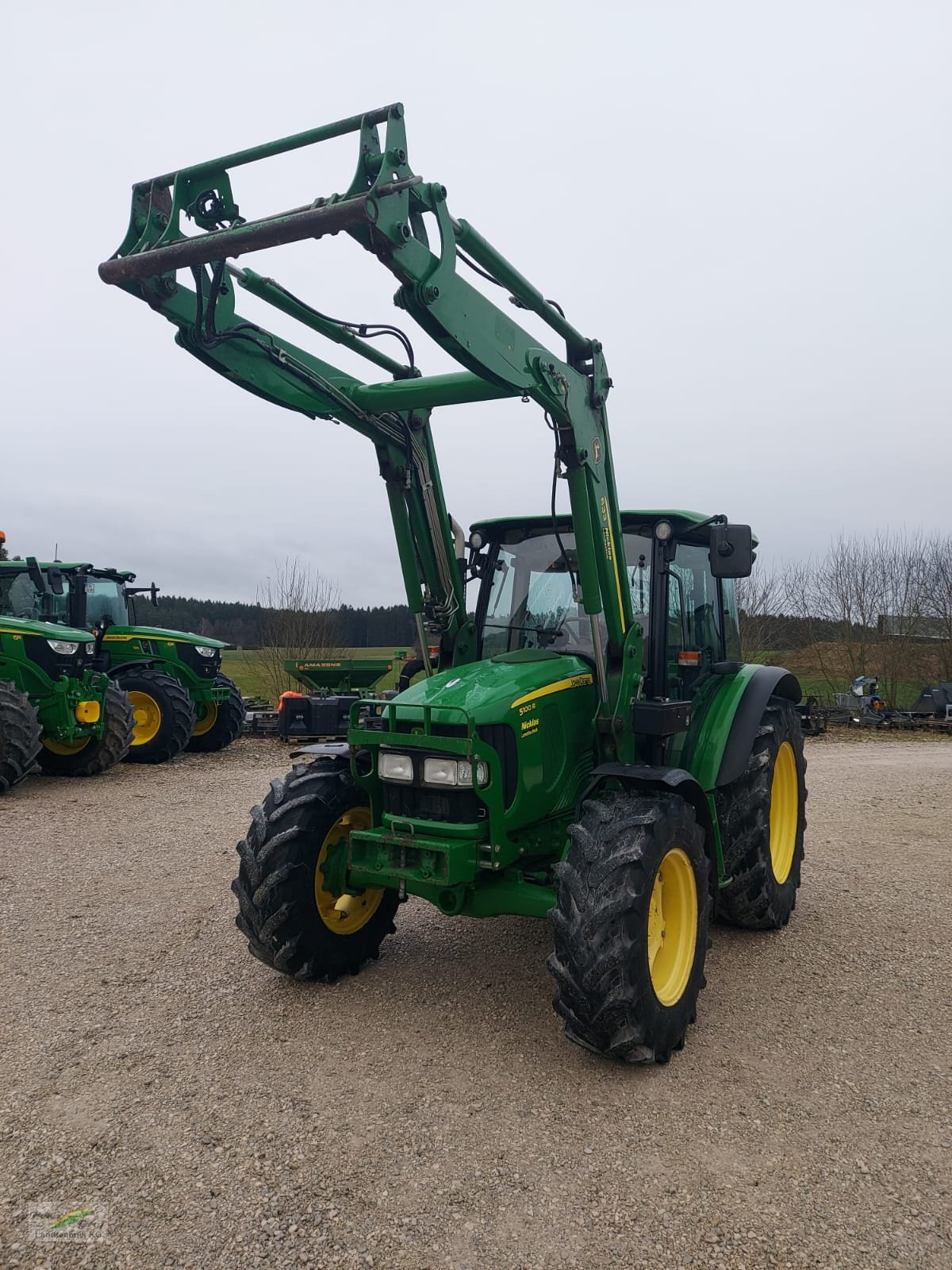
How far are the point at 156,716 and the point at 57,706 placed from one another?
6.76ft

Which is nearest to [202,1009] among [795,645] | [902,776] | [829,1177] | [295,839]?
[295,839]

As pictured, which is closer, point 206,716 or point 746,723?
point 746,723

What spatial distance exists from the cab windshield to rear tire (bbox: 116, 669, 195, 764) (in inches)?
315

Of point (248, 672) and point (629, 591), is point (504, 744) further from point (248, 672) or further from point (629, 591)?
point (248, 672)

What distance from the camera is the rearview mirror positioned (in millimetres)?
4500

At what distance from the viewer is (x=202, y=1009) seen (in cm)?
413

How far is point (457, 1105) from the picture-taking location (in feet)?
10.9

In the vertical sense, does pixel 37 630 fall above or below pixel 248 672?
above

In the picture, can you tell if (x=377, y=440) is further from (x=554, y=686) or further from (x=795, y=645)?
(x=795, y=645)

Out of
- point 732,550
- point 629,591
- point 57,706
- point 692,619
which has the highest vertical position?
point 732,550

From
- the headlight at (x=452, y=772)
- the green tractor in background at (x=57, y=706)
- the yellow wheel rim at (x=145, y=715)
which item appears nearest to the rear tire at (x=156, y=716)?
the yellow wheel rim at (x=145, y=715)

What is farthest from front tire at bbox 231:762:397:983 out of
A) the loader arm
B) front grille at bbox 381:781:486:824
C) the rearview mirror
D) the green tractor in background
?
the green tractor in background

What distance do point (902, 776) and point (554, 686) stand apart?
8.96 meters

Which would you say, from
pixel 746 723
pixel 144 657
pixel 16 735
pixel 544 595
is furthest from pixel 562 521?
A: pixel 144 657
